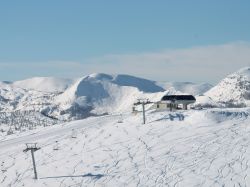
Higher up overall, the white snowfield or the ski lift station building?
the ski lift station building

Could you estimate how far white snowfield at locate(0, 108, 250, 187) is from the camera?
197 feet

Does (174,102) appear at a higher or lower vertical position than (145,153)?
higher

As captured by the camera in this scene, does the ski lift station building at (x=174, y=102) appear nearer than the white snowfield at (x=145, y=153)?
No

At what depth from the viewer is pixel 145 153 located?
68875 millimetres

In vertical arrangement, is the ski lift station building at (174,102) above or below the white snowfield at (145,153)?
above

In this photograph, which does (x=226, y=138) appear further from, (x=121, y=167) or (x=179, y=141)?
(x=121, y=167)

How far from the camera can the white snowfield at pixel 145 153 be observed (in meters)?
59.9

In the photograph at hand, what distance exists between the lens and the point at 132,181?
5872cm

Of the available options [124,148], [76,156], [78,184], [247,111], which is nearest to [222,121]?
[247,111]

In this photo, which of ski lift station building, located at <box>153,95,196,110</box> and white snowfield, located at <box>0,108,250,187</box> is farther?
ski lift station building, located at <box>153,95,196,110</box>

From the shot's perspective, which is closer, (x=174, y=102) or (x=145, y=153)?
(x=145, y=153)

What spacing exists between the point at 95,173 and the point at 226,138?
19.6 m

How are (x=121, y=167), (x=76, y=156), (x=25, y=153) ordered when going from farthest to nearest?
(x=25, y=153) < (x=76, y=156) < (x=121, y=167)

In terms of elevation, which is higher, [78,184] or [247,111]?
[247,111]
